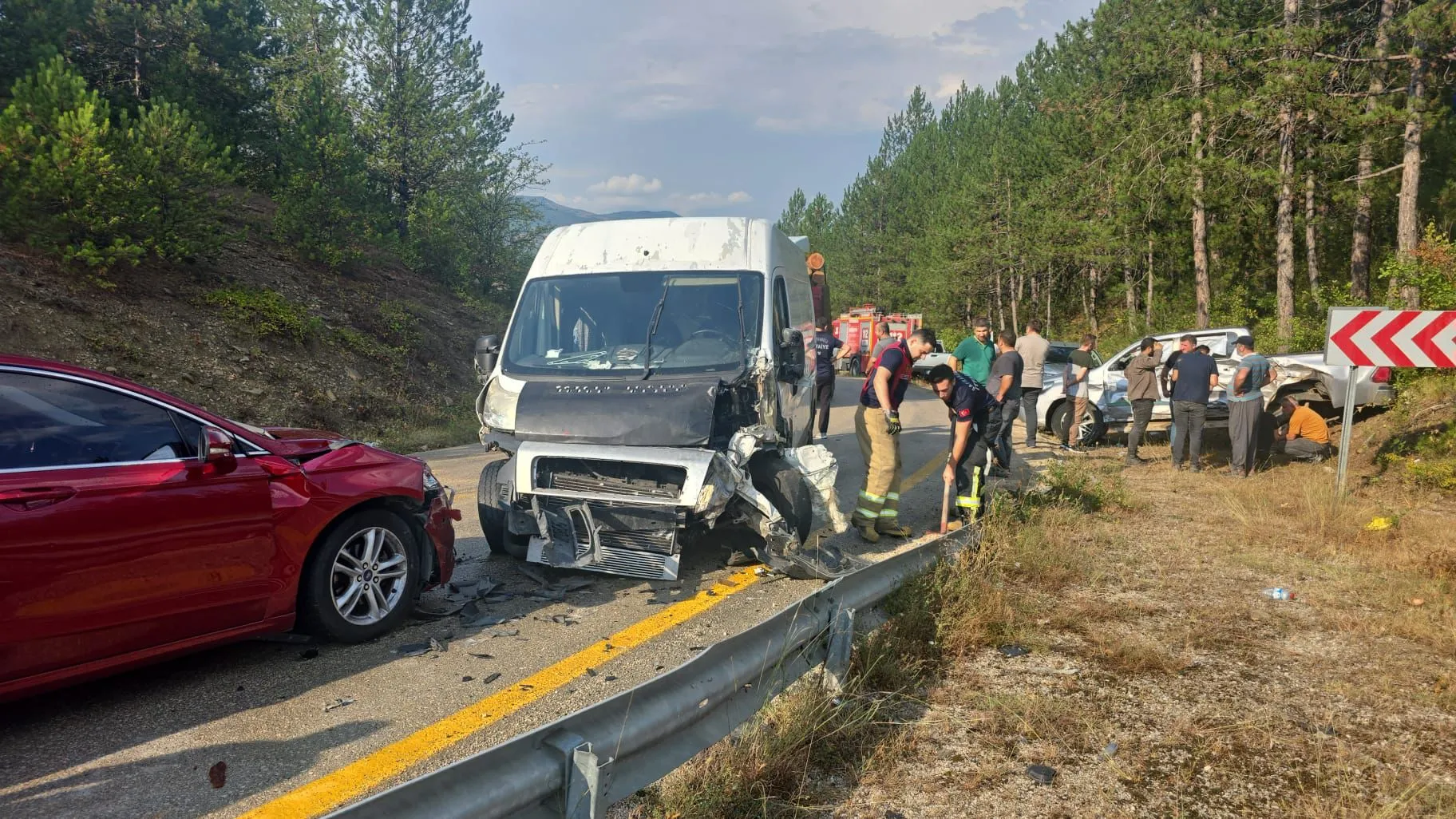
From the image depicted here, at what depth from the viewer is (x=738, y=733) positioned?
3209 millimetres

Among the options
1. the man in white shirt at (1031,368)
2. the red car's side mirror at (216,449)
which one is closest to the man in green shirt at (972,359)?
the man in white shirt at (1031,368)

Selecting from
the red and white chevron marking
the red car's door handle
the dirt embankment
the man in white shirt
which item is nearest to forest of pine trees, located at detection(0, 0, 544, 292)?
the dirt embankment

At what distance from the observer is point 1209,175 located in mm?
19953

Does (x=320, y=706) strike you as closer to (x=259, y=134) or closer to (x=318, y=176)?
(x=318, y=176)

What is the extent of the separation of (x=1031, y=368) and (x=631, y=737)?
11.5m

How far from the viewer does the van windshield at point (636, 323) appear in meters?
6.25

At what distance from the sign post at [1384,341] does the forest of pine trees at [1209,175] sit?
20.7 ft

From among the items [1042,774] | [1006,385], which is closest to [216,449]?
[1042,774]

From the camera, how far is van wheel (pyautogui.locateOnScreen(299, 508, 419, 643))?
4.36m

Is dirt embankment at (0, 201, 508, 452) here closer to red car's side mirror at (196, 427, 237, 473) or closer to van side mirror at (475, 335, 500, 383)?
van side mirror at (475, 335, 500, 383)

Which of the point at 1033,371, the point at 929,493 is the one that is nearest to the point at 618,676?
the point at 929,493

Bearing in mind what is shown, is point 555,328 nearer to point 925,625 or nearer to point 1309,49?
point 925,625

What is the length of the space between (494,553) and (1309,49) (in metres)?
19.2

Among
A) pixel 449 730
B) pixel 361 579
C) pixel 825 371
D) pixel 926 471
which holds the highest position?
pixel 825 371
